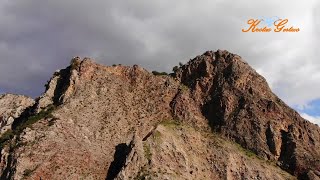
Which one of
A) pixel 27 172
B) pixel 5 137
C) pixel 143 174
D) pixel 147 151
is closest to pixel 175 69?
pixel 147 151

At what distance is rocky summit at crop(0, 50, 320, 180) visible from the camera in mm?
120938

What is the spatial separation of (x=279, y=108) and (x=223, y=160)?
101 feet

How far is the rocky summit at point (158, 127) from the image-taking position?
121 metres

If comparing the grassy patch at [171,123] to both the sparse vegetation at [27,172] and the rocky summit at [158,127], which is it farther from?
the sparse vegetation at [27,172]

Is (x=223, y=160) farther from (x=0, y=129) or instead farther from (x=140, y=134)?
(x=0, y=129)

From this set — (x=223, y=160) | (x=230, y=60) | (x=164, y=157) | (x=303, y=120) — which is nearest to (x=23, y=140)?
(x=164, y=157)

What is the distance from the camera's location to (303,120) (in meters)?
156

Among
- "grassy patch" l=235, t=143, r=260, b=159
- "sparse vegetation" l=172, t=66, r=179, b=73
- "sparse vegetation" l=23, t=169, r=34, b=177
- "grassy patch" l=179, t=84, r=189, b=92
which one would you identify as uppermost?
"sparse vegetation" l=172, t=66, r=179, b=73

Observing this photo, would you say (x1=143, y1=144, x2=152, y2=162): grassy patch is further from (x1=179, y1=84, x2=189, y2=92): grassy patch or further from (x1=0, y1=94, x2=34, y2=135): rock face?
(x1=0, y1=94, x2=34, y2=135): rock face

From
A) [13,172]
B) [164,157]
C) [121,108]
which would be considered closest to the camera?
[13,172]

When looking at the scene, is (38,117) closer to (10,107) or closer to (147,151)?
(10,107)

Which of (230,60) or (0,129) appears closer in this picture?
(0,129)

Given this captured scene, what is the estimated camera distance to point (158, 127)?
5305 inches

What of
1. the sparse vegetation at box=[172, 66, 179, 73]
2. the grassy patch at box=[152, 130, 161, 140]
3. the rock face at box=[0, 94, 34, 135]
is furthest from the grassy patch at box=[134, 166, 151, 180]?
the sparse vegetation at box=[172, 66, 179, 73]
